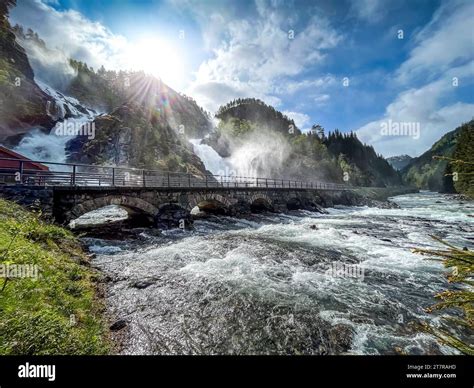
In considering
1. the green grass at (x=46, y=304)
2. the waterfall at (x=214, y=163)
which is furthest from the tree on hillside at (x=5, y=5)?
the waterfall at (x=214, y=163)

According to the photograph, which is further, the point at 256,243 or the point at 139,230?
the point at 139,230

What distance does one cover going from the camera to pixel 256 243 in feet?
43.9

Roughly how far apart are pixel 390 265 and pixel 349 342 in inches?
263

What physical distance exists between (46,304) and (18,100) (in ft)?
249

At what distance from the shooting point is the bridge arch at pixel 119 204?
1303cm

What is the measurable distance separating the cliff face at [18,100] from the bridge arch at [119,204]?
55.9m

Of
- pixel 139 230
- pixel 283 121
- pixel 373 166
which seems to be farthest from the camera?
pixel 373 166

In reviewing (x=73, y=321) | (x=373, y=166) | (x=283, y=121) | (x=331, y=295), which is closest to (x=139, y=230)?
(x=73, y=321)

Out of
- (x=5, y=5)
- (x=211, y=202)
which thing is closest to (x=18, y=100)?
(x=5, y=5)

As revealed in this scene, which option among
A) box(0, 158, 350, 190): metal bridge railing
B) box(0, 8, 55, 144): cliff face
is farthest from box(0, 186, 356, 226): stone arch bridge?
box(0, 8, 55, 144): cliff face

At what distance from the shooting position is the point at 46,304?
466cm
